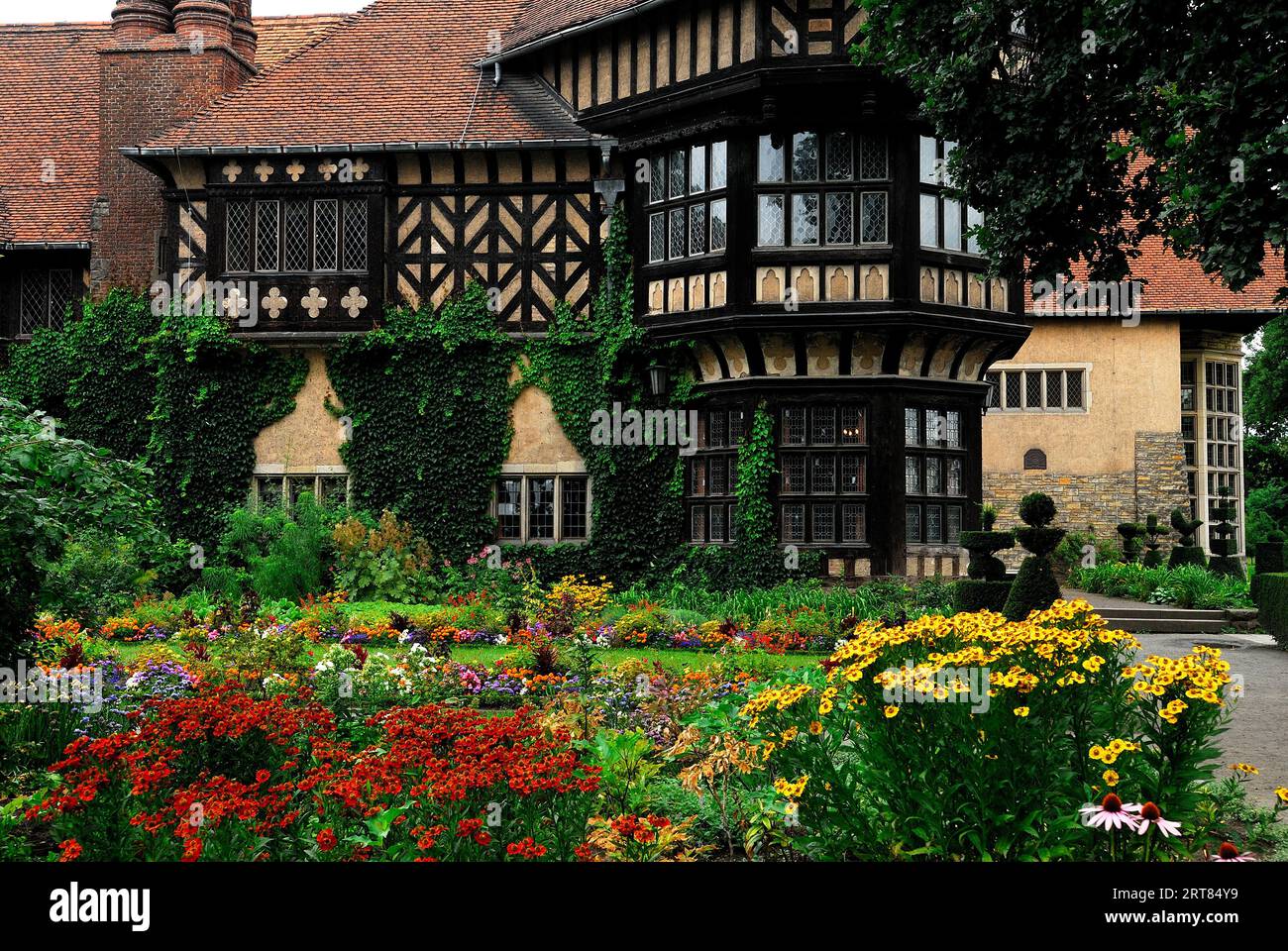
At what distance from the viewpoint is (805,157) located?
16688 millimetres

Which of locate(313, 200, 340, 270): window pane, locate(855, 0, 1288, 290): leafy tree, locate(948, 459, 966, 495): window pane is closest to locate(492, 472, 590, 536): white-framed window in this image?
locate(313, 200, 340, 270): window pane

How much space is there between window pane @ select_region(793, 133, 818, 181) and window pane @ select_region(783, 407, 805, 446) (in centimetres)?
323

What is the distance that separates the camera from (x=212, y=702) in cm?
580

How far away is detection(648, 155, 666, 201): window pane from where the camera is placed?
58.7ft

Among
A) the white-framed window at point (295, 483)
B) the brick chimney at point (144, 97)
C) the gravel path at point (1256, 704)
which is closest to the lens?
the gravel path at point (1256, 704)

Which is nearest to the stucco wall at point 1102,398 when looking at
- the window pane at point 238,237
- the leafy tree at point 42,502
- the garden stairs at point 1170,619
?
the garden stairs at point 1170,619

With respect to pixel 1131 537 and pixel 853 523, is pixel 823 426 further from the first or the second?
pixel 1131 537

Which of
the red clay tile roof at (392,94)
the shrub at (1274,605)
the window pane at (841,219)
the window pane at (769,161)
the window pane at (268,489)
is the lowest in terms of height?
the shrub at (1274,605)

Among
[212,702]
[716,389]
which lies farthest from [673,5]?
[212,702]

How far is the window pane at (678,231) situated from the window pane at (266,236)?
21.0ft

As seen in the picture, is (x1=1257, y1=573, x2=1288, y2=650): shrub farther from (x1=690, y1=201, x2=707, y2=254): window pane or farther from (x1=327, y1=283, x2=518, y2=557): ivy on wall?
(x1=327, y1=283, x2=518, y2=557): ivy on wall

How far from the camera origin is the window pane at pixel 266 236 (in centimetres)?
1903

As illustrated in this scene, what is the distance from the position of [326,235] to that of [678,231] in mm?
5682

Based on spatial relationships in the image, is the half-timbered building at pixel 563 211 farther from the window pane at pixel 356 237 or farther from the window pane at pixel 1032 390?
the window pane at pixel 1032 390
